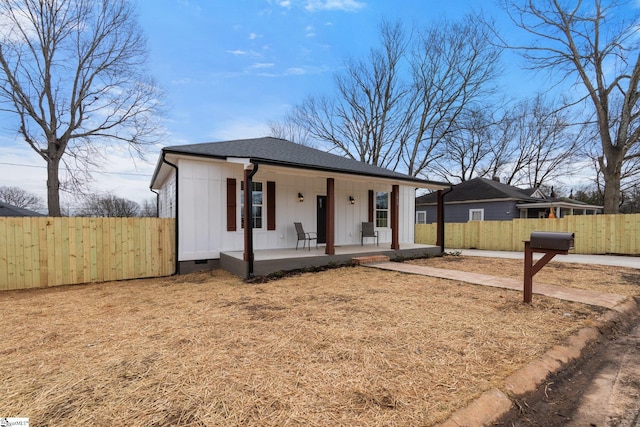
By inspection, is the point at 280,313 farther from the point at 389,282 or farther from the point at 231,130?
the point at 231,130

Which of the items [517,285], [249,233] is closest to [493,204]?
[517,285]

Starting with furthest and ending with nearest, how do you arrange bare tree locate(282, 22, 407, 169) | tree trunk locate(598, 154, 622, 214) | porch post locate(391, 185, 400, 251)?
bare tree locate(282, 22, 407, 169) → tree trunk locate(598, 154, 622, 214) → porch post locate(391, 185, 400, 251)

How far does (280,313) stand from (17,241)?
588 centimetres

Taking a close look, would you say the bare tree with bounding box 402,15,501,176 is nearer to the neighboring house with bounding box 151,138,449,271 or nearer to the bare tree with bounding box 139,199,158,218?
the neighboring house with bounding box 151,138,449,271

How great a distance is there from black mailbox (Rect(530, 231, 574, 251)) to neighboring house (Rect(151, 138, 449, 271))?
4.57 m

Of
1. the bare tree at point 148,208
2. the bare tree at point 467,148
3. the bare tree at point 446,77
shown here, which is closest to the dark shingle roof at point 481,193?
the bare tree at point 446,77

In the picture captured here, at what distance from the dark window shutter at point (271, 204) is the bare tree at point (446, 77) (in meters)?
16.5

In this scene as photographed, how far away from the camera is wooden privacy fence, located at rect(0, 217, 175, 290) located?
5.92 m

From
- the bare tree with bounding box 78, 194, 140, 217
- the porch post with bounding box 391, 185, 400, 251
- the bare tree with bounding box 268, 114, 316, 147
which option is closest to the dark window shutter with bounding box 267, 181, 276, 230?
the porch post with bounding box 391, 185, 400, 251

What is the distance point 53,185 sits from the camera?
12.2 meters

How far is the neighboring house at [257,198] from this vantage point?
24.0ft

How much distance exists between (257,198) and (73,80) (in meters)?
11.0

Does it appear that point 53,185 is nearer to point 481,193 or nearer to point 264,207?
point 264,207

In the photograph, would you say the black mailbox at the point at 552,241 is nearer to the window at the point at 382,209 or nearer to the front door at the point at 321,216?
the front door at the point at 321,216
